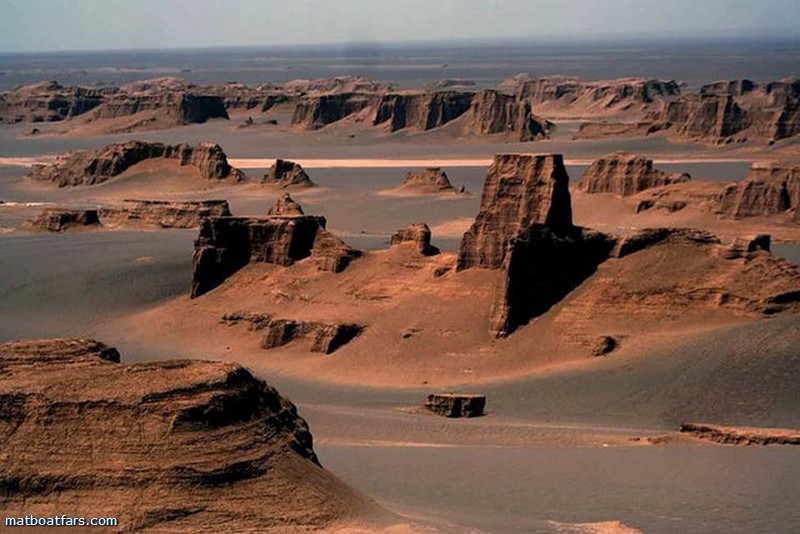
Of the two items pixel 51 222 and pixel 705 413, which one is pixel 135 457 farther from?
pixel 51 222

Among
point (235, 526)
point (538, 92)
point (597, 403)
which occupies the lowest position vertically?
point (538, 92)

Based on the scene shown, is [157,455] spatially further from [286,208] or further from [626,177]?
[626,177]

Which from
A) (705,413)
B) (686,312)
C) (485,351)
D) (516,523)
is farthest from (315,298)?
(516,523)

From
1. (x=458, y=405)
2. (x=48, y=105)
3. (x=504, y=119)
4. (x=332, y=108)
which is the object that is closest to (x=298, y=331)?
(x=458, y=405)

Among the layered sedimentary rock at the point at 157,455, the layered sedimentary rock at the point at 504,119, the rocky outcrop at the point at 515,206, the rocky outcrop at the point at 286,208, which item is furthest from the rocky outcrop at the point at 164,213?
the layered sedimentary rock at the point at 504,119

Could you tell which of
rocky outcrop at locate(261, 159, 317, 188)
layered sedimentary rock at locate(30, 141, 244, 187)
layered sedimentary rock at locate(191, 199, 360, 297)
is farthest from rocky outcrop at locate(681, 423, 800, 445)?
layered sedimentary rock at locate(30, 141, 244, 187)

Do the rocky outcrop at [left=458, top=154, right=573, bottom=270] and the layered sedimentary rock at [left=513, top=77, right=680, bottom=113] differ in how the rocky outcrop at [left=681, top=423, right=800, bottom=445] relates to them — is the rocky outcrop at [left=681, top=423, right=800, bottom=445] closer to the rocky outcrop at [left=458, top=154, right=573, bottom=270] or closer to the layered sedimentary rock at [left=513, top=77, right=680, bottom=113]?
the rocky outcrop at [left=458, top=154, right=573, bottom=270]
